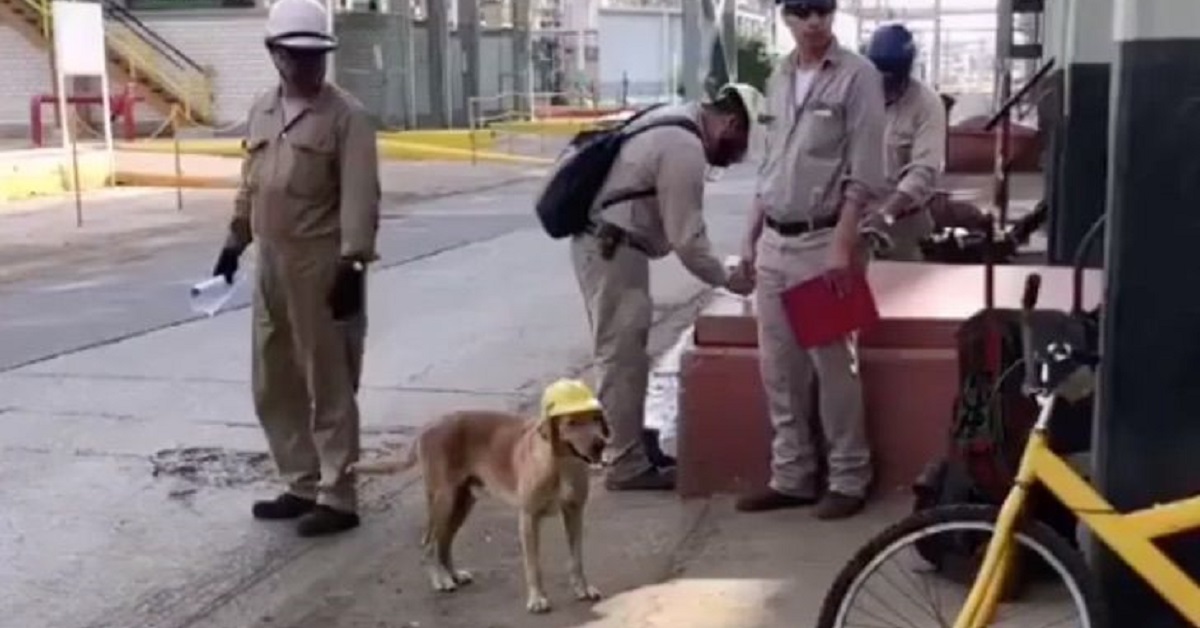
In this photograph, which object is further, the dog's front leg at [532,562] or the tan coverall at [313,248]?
the tan coverall at [313,248]

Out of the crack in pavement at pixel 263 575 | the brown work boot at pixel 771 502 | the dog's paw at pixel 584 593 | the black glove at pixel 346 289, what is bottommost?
the crack in pavement at pixel 263 575

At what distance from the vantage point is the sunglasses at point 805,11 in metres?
5.82

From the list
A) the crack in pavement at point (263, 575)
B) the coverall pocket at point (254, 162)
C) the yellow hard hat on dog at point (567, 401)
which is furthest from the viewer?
the coverall pocket at point (254, 162)

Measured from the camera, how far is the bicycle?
3.79 m

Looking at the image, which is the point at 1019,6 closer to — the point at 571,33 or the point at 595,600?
the point at 595,600

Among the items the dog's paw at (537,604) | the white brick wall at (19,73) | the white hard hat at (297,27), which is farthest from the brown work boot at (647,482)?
the white brick wall at (19,73)

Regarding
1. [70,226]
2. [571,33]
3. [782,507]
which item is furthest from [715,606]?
[571,33]

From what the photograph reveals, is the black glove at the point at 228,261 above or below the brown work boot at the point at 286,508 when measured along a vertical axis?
above

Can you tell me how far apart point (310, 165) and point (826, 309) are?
191cm

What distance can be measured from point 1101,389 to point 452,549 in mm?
2591

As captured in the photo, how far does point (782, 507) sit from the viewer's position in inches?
251

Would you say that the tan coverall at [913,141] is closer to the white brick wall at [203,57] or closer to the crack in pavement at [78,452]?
the crack in pavement at [78,452]

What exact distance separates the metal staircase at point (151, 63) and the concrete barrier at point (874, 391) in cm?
2880

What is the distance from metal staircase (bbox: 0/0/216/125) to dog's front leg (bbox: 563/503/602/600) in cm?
2980
